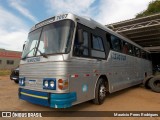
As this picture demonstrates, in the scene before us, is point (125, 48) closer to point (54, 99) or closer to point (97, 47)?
point (97, 47)

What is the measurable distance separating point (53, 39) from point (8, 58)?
41.1 m

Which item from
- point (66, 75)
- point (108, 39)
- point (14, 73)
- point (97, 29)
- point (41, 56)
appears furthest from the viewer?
point (14, 73)

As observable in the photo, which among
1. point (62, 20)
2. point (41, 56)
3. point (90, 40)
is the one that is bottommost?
point (41, 56)

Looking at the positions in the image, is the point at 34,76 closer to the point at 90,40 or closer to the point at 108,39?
the point at 90,40

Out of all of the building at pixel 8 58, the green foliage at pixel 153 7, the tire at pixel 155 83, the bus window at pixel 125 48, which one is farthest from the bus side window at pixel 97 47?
the building at pixel 8 58

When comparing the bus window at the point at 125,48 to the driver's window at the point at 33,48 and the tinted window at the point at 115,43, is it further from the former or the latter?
the driver's window at the point at 33,48

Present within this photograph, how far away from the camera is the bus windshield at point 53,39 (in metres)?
5.08

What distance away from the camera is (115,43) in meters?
8.44

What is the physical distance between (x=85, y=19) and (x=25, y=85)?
3.10 metres

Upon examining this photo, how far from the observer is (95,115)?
5410 mm

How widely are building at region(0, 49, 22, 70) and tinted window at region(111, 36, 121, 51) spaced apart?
37697 mm

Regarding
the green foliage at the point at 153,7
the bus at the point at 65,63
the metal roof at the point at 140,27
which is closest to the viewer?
the bus at the point at 65,63

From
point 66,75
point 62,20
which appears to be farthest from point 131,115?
point 62,20

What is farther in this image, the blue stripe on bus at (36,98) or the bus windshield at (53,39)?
the bus windshield at (53,39)
